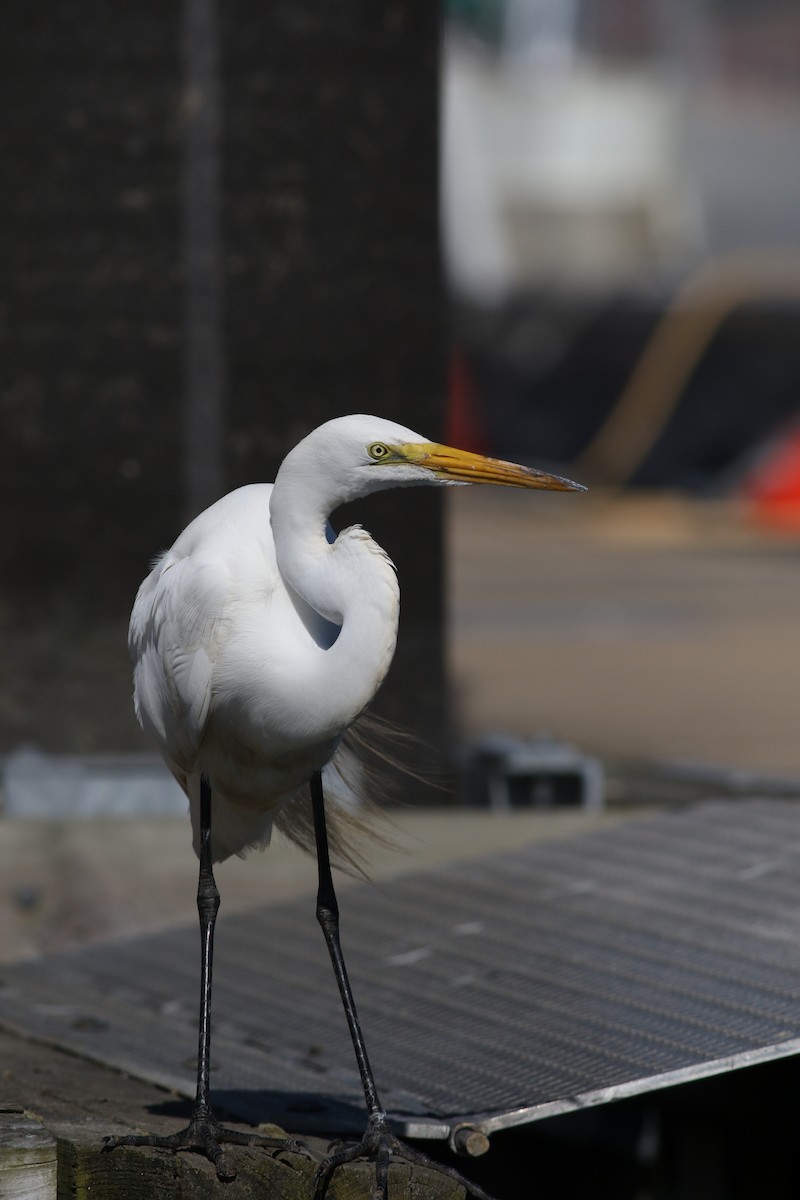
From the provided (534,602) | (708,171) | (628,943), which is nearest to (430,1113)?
(628,943)

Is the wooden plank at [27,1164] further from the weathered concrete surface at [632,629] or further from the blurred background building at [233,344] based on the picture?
the weathered concrete surface at [632,629]

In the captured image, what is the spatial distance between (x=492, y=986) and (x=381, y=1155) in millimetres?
1151

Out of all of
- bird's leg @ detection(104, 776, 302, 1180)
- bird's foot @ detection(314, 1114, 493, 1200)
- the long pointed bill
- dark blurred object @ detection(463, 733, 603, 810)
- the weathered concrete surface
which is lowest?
the weathered concrete surface

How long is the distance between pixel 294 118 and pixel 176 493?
4.55ft

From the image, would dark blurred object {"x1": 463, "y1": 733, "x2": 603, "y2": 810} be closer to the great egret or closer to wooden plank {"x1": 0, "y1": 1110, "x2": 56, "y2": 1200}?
the great egret

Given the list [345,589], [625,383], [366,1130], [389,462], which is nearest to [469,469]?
[389,462]

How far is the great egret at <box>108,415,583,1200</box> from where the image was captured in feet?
9.81

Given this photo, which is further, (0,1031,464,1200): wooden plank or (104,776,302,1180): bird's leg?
(104,776,302,1180): bird's leg

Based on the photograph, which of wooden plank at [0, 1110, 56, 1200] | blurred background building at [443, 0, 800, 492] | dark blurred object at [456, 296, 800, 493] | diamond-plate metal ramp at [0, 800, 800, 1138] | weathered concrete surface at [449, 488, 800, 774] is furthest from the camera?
blurred background building at [443, 0, 800, 492]

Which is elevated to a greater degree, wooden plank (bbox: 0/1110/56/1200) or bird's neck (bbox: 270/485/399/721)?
bird's neck (bbox: 270/485/399/721)

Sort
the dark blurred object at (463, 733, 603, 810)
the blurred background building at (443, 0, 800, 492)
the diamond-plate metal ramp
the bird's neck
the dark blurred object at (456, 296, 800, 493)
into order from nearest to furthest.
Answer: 1. the bird's neck
2. the diamond-plate metal ramp
3. the dark blurred object at (463, 733, 603, 810)
4. the dark blurred object at (456, 296, 800, 493)
5. the blurred background building at (443, 0, 800, 492)

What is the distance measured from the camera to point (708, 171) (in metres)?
36.8

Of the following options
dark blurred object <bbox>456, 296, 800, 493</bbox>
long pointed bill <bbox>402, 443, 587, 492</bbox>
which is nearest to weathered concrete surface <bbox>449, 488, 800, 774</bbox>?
dark blurred object <bbox>456, 296, 800, 493</bbox>

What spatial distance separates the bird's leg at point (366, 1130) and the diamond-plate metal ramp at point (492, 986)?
0.15m
